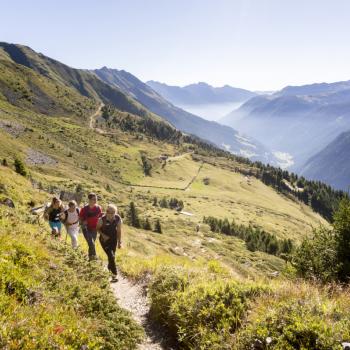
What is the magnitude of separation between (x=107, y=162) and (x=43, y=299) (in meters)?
147

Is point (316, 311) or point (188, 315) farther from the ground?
point (316, 311)

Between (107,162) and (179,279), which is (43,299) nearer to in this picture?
(179,279)

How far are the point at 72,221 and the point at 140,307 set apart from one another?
20.2 ft

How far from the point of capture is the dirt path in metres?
10.5

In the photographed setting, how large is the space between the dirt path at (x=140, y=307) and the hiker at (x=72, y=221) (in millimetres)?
2912

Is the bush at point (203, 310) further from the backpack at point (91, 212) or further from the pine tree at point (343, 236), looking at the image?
the pine tree at point (343, 236)

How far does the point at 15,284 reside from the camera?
26.9 ft

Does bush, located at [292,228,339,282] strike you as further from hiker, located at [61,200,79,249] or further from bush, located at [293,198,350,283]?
hiker, located at [61,200,79,249]

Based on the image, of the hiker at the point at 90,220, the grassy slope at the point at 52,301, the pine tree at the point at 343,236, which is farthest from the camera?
the pine tree at the point at 343,236

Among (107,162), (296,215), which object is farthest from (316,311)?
(296,215)

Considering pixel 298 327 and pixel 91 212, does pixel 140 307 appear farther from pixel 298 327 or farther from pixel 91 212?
pixel 298 327

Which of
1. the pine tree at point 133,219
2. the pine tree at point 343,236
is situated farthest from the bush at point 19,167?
the pine tree at point 343,236

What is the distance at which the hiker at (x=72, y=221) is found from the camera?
689 inches

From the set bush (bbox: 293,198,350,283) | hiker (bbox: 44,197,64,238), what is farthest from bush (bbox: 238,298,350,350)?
hiker (bbox: 44,197,64,238)
